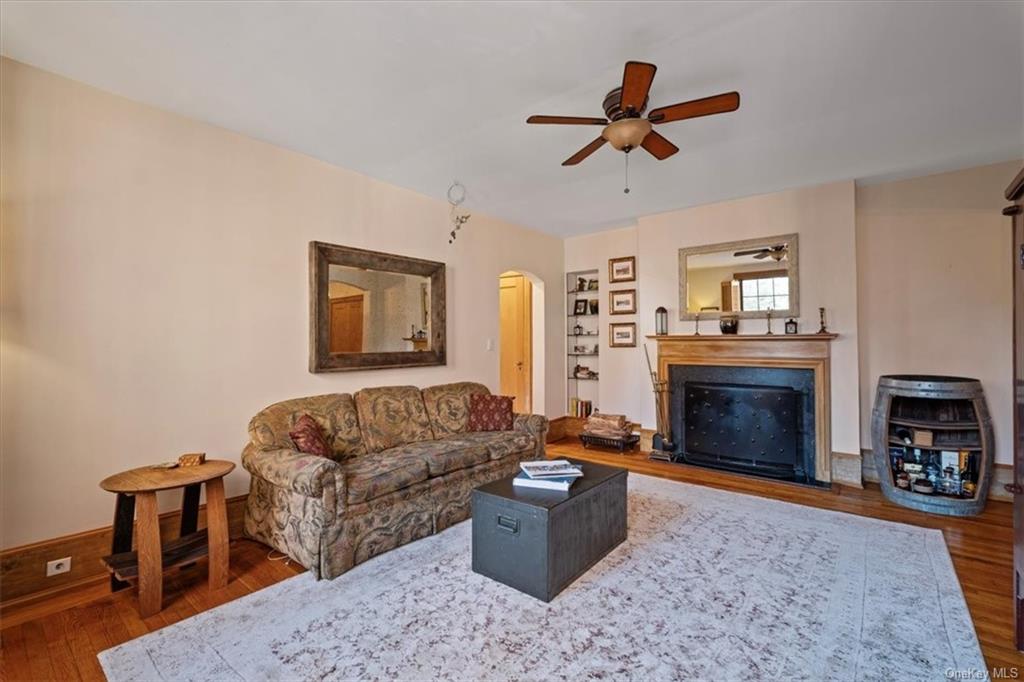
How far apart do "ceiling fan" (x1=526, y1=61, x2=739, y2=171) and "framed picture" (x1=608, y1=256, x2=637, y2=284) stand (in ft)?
10.2

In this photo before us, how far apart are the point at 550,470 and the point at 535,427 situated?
1.35 meters

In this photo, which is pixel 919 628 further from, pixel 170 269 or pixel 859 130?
pixel 170 269

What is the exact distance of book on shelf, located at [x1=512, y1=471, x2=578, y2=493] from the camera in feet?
8.15

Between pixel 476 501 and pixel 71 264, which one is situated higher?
pixel 71 264

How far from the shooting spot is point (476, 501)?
8.09 ft

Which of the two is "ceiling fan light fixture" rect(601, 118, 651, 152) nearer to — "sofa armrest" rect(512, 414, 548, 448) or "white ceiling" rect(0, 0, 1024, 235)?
"white ceiling" rect(0, 0, 1024, 235)

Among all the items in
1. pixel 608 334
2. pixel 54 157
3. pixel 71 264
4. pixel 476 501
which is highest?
pixel 54 157

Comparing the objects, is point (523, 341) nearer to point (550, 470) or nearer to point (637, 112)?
point (550, 470)

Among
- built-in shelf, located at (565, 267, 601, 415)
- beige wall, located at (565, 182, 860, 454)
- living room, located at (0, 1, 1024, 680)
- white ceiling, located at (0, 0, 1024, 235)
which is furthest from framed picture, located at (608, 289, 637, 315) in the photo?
white ceiling, located at (0, 0, 1024, 235)

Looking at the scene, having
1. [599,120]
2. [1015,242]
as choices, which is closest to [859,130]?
[1015,242]

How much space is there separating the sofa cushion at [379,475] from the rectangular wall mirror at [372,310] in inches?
40.2

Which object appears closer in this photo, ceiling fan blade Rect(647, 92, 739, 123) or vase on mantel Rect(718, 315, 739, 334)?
ceiling fan blade Rect(647, 92, 739, 123)

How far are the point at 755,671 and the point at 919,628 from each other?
3.02 feet

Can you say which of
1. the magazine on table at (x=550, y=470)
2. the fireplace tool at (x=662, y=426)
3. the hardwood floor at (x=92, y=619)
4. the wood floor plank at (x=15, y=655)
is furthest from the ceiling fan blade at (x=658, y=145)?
the wood floor plank at (x=15, y=655)
